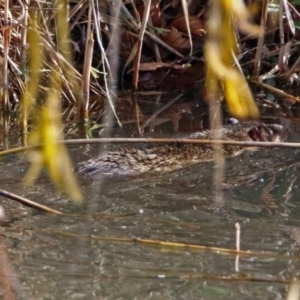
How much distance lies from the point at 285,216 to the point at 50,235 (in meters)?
1.24


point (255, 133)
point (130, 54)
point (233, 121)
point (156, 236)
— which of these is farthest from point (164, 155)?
point (130, 54)

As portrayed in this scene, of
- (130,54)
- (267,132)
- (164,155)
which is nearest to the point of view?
(164,155)

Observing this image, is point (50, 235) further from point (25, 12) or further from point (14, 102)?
point (14, 102)

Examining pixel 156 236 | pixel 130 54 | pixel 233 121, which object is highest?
pixel 130 54

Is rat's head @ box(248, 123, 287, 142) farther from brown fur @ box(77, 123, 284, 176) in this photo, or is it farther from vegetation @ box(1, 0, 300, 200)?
vegetation @ box(1, 0, 300, 200)

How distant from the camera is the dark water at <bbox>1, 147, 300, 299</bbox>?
335 cm

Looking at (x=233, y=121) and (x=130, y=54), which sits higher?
(x=130, y=54)

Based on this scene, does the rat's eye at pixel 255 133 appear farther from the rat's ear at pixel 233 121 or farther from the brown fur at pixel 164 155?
the rat's ear at pixel 233 121

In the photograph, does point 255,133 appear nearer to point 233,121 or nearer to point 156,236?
point 233,121

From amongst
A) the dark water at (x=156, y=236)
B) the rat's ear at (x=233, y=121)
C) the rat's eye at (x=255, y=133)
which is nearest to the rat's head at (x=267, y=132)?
the rat's eye at (x=255, y=133)

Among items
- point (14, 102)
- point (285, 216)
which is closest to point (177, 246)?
point (285, 216)

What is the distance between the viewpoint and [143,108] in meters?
7.56

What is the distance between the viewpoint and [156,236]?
4.04 metres

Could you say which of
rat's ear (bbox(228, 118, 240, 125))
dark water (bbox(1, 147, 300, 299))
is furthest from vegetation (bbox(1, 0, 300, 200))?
dark water (bbox(1, 147, 300, 299))
